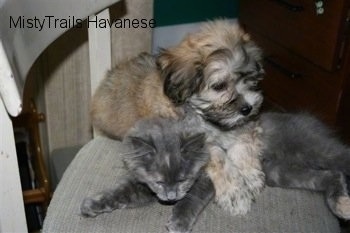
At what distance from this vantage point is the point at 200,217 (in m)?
1.05

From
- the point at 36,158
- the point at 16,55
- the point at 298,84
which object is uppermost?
the point at 16,55

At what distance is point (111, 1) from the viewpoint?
1.21 metres

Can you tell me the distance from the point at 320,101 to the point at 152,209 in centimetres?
93

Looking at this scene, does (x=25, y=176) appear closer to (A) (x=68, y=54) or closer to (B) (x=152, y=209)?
(A) (x=68, y=54)

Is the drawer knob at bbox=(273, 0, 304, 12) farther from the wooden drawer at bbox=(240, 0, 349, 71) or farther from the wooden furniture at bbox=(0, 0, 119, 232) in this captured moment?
the wooden furniture at bbox=(0, 0, 119, 232)

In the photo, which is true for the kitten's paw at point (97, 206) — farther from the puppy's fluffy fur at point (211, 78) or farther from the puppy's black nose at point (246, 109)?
the puppy's black nose at point (246, 109)

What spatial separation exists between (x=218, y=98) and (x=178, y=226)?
0.98ft

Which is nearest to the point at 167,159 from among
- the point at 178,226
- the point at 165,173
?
the point at 165,173

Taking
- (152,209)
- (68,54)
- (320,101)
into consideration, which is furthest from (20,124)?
(320,101)

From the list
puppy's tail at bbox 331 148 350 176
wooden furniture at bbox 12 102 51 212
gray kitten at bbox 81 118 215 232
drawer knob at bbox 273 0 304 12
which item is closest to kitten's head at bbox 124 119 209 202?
gray kitten at bbox 81 118 215 232

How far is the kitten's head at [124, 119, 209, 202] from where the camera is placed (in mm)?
1020

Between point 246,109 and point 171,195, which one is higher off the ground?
point 246,109

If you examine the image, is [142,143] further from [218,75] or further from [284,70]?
[284,70]

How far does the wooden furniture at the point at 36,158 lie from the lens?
5.37 ft
